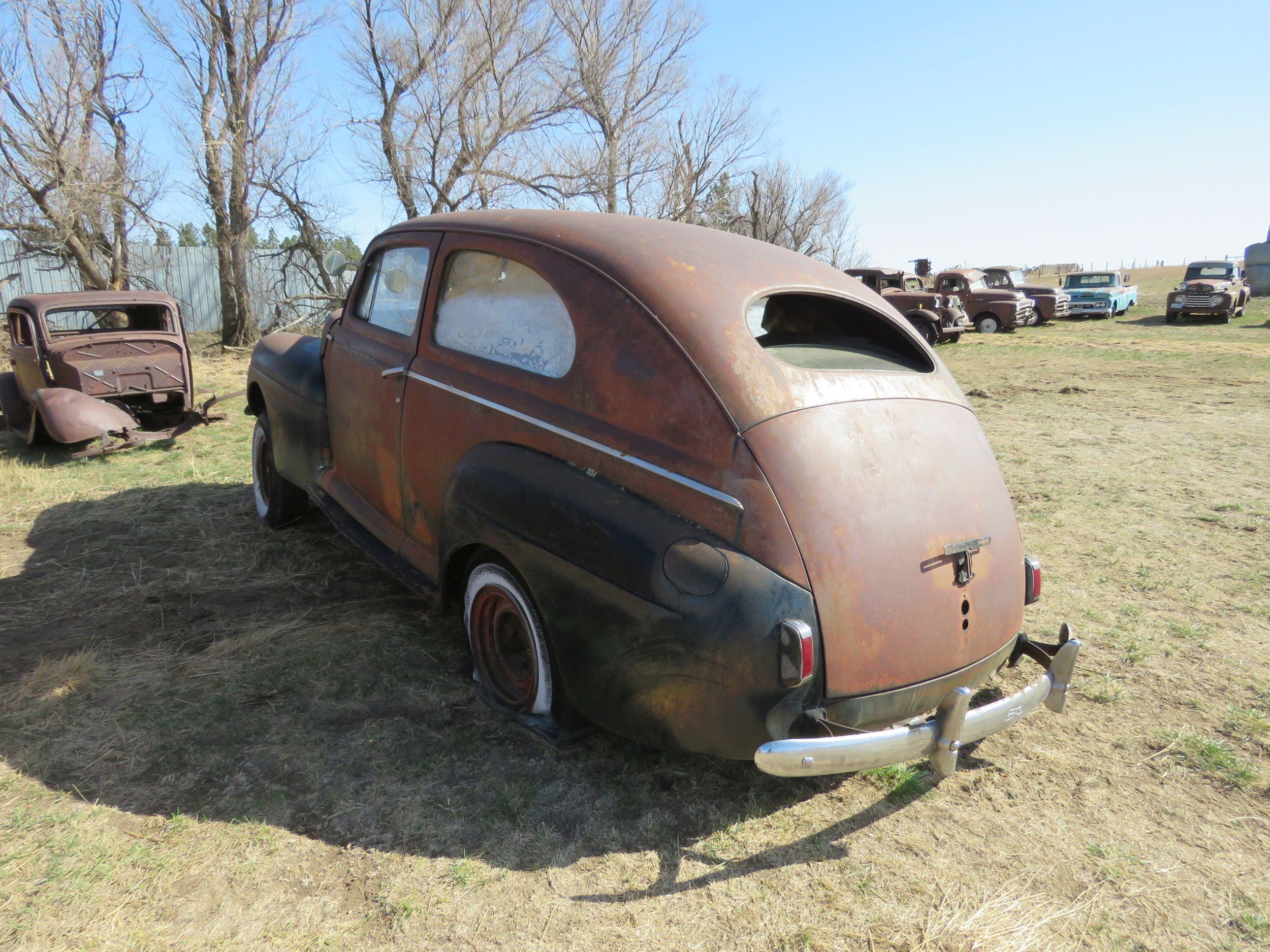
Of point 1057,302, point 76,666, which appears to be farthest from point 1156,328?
point 76,666

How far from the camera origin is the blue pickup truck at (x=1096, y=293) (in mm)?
25766

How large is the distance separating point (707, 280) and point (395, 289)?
1908 millimetres

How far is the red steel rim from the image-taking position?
3.13 m

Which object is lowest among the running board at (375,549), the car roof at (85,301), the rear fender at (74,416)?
the running board at (375,549)

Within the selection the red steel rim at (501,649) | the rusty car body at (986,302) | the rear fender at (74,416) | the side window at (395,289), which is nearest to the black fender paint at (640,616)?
the red steel rim at (501,649)

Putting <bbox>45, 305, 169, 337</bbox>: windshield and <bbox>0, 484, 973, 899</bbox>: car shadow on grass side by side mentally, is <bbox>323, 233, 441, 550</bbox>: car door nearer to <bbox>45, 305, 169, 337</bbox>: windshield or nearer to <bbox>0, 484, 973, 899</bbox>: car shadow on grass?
<bbox>0, 484, 973, 899</bbox>: car shadow on grass

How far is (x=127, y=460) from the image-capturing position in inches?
296

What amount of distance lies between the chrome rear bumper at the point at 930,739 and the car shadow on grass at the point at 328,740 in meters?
0.44

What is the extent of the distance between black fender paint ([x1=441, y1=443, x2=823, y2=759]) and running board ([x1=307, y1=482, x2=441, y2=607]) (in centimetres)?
69

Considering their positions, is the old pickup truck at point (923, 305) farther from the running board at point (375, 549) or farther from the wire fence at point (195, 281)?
the running board at point (375, 549)

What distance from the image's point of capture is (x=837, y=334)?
3234 mm

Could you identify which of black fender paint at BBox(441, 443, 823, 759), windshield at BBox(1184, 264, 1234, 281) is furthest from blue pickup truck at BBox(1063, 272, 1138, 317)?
black fender paint at BBox(441, 443, 823, 759)

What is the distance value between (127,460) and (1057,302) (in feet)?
83.1

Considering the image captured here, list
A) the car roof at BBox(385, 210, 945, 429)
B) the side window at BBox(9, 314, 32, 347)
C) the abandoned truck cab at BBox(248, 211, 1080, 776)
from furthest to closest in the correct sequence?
1. the side window at BBox(9, 314, 32, 347)
2. the car roof at BBox(385, 210, 945, 429)
3. the abandoned truck cab at BBox(248, 211, 1080, 776)
